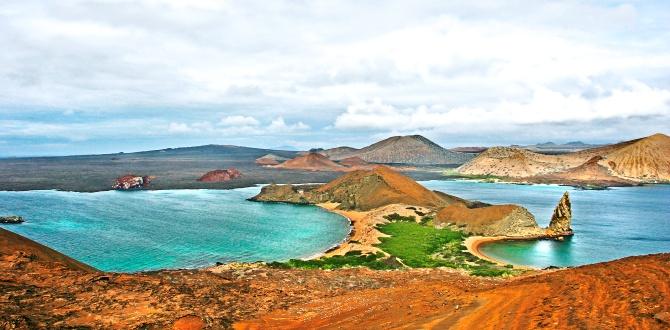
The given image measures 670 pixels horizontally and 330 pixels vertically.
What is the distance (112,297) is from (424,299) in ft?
55.7

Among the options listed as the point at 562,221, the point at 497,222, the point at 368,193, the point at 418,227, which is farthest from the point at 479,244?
the point at 368,193

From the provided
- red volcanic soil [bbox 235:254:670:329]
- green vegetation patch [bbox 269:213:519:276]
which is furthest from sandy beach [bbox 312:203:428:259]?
red volcanic soil [bbox 235:254:670:329]

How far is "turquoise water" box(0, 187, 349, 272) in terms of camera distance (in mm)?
68250

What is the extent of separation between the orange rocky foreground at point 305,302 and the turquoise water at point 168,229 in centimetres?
3677

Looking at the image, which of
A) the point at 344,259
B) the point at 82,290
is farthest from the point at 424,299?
the point at 344,259

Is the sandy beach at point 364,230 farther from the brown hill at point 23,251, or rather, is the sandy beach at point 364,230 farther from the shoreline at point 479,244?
the brown hill at point 23,251

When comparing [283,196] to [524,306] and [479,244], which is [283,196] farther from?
[524,306]

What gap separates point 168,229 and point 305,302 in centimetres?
7116

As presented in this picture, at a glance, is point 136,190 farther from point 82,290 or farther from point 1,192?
point 82,290

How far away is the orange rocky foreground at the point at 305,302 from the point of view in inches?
730

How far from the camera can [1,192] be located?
6230 inches

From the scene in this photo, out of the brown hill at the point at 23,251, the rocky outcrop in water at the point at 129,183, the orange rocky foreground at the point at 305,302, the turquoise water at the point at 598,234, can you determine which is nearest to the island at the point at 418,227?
the turquoise water at the point at 598,234

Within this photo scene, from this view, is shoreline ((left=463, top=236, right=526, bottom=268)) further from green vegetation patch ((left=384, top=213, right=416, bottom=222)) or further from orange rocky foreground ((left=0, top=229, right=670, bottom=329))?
orange rocky foreground ((left=0, top=229, right=670, bottom=329))

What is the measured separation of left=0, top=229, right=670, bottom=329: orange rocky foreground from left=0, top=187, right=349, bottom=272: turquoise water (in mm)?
36766
